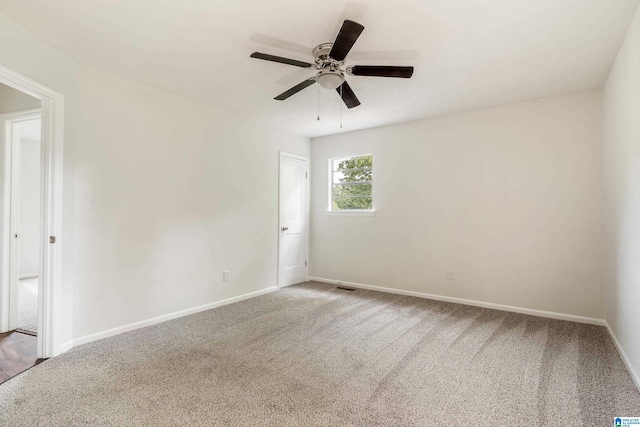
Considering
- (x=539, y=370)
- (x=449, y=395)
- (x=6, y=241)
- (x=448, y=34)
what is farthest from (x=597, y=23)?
(x=6, y=241)

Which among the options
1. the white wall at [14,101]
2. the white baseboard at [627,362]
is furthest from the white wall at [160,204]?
the white baseboard at [627,362]

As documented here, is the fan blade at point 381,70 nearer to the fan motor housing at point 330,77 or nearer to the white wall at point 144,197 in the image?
the fan motor housing at point 330,77

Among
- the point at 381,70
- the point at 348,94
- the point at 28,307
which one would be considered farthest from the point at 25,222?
the point at 381,70

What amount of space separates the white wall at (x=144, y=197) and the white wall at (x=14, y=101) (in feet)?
2.28

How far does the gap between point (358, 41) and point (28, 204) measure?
6.69 m

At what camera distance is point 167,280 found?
3449 millimetres

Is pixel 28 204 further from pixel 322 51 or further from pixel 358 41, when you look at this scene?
pixel 358 41

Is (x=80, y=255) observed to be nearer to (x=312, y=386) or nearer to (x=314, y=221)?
(x=312, y=386)

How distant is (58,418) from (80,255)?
4.69ft

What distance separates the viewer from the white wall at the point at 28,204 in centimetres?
577

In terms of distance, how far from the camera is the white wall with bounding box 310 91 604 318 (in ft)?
11.1

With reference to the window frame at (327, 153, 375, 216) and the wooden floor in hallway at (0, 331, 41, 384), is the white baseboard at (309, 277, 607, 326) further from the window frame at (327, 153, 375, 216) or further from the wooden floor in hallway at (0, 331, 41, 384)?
the wooden floor in hallway at (0, 331, 41, 384)

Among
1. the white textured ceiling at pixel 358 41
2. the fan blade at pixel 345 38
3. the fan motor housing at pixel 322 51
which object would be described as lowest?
the fan blade at pixel 345 38

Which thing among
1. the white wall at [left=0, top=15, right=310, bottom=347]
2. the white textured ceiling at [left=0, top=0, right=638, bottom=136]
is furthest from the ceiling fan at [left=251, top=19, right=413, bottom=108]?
the white wall at [left=0, top=15, right=310, bottom=347]
